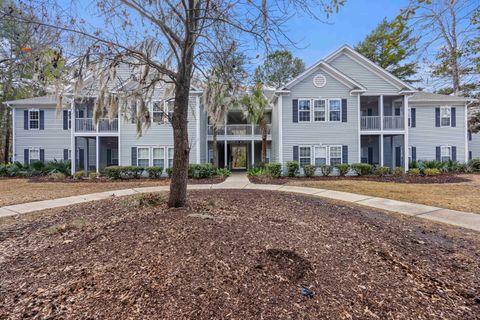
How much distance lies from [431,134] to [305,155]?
10.9m

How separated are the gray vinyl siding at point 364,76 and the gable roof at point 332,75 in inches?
52.1

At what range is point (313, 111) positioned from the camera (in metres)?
16.6

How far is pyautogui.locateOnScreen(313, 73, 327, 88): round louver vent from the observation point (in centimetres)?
1647

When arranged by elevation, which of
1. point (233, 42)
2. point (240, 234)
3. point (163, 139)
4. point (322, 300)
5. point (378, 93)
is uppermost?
point (378, 93)

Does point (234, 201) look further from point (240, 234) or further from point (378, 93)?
point (378, 93)

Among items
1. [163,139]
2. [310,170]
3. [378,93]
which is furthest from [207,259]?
[378,93]

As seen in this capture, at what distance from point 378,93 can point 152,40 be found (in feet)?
54.3

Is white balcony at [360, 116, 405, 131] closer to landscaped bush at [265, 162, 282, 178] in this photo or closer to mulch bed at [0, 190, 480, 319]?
landscaped bush at [265, 162, 282, 178]

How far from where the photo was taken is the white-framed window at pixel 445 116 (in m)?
19.0

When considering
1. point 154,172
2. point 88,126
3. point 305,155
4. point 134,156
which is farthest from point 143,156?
point 305,155

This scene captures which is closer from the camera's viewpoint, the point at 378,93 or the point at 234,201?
the point at 234,201

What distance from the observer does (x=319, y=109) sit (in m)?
16.6

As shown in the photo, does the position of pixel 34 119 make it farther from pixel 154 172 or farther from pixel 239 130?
pixel 239 130

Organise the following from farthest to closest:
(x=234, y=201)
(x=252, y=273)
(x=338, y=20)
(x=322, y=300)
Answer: (x=234, y=201) → (x=338, y=20) → (x=252, y=273) → (x=322, y=300)
